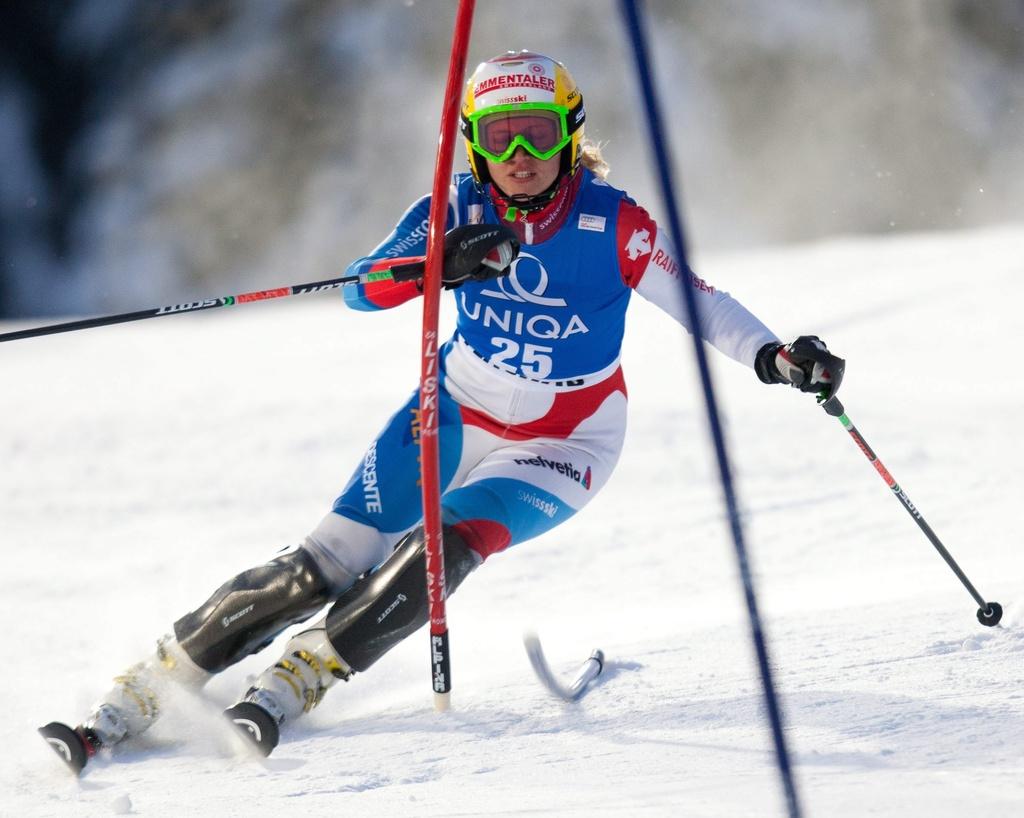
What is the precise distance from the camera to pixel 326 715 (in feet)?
9.77

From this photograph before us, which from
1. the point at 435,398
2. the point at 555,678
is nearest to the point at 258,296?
the point at 435,398

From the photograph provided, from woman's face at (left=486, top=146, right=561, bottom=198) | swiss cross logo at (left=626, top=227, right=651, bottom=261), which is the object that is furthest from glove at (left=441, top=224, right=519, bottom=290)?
swiss cross logo at (left=626, top=227, right=651, bottom=261)

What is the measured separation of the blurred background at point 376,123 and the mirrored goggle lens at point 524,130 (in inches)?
327

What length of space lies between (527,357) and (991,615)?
138 cm

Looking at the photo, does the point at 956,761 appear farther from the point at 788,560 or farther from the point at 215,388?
the point at 215,388

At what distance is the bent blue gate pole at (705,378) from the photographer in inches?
61.9

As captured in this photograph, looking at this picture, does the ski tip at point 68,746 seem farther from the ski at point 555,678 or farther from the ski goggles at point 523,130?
the ski goggles at point 523,130

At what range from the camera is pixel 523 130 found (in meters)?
2.87

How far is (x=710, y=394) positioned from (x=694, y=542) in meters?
3.17

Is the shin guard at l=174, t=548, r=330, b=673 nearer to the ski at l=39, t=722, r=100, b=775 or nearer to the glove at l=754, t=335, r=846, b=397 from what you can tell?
the ski at l=39, t=722, r=100, b=775

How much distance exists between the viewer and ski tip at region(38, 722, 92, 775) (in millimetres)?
2525

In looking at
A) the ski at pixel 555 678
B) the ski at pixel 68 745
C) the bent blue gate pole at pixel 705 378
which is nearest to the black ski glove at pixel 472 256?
the ski at pixel 555 678

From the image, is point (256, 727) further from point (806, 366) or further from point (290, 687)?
point (806, 366)

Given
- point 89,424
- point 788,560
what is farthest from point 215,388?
point 788,560
